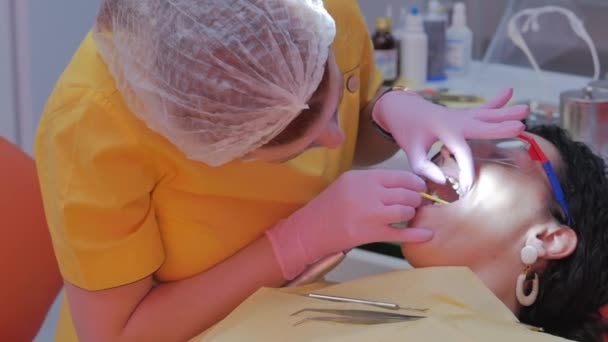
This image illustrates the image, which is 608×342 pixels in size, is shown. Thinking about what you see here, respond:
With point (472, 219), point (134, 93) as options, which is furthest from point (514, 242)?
point (134, 93)

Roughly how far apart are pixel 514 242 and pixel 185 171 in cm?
51

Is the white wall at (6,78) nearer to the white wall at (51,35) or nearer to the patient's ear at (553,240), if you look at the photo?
the white wall at (51,35)

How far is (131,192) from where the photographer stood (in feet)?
3.80

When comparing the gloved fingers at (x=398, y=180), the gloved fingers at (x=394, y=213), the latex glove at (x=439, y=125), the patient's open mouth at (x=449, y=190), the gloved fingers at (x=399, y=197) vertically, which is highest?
the latex glove at (x=439, y=125)

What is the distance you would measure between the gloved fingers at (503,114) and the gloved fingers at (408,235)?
20cm

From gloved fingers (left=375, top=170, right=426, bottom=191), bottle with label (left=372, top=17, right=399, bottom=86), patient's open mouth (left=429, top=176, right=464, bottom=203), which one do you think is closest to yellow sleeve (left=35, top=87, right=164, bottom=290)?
gloved fingers (left=375, top=170, right=426, bottom=191)

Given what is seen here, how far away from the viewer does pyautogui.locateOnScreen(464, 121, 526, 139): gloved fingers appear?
1.24 metres

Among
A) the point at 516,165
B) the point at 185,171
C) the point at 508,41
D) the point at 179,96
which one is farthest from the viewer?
the point at 508,41

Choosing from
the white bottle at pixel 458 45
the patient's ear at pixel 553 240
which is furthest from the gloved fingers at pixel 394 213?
the white bottle at pixel 458 45

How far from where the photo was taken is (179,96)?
1.06 metres

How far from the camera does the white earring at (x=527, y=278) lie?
1.26 metres

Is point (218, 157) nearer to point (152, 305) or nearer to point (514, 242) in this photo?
point (152, 305)

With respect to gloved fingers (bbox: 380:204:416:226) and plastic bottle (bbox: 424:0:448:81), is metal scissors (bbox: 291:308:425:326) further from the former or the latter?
plastic bottle (bbox: 424:0:448:81)

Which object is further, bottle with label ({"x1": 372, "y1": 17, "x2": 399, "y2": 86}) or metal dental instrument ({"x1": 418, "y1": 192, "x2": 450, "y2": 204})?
bottle with label ({"x1": 372, "y1": 17, "x2": 399, "y2": 86})
